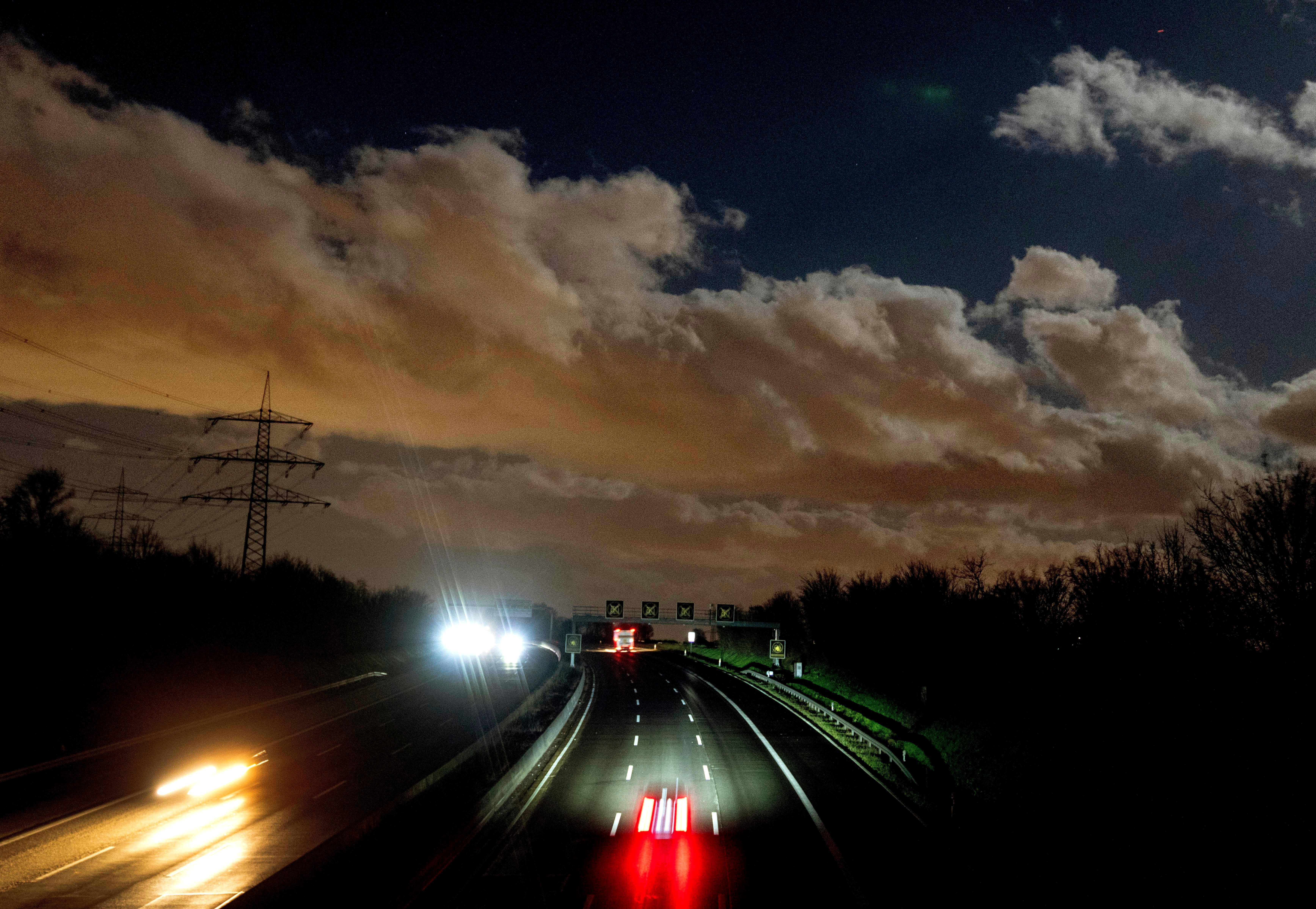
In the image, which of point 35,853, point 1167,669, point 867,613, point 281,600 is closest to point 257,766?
point 35,853

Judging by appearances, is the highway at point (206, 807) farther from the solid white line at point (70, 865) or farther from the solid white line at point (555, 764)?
the solid white line at point (555, 764)

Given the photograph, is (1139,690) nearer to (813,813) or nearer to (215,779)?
(813,813)

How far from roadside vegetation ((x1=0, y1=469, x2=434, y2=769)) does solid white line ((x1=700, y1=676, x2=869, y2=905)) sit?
24.9m

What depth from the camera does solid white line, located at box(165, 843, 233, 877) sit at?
57.8 ft

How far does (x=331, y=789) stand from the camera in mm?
27188

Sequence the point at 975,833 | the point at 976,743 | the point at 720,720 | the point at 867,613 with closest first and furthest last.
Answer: the point at 975,833 < the point at 976,743 < the point at 720,720 < the point at 867,613

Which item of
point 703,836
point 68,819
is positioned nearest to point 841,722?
point 703,836

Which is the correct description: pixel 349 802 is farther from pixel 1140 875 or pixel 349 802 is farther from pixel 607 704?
pixel 607 704

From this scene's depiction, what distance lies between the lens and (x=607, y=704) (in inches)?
2251

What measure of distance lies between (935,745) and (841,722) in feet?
16.6

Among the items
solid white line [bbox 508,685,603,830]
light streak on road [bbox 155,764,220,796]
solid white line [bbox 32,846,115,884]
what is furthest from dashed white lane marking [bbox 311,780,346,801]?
solid white line [bbox 32,846,115,884]

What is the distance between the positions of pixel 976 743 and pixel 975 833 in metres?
16.9

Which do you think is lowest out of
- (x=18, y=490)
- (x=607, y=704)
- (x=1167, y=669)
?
(x=607, y=704)

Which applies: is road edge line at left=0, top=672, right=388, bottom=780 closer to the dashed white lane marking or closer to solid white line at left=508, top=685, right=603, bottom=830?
the dashed white lane marking
